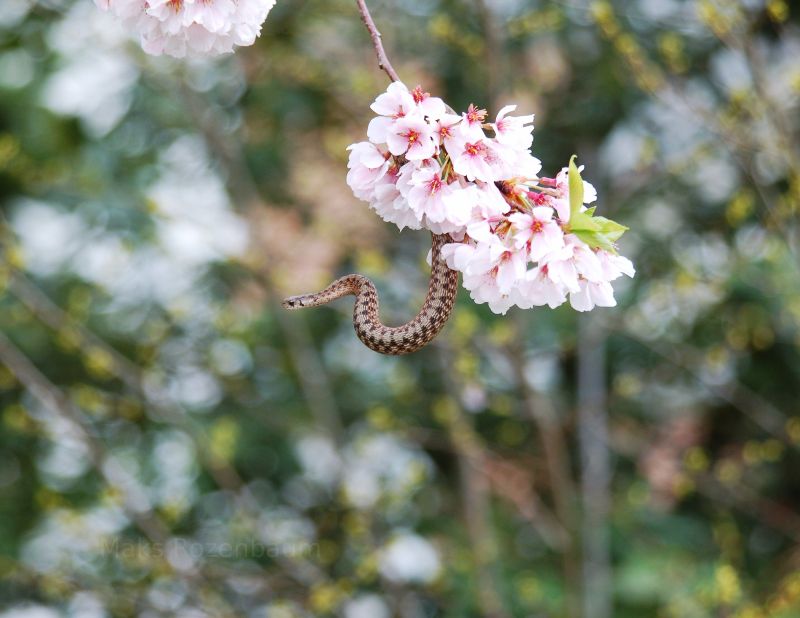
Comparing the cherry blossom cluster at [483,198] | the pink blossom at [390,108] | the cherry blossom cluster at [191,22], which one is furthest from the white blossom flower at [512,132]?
the cherry blossom cluster at [191,22]

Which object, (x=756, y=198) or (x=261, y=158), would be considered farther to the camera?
(x=261, y=158)

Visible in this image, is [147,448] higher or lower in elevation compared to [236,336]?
lower

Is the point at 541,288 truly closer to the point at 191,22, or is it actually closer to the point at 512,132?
the point at 512,132

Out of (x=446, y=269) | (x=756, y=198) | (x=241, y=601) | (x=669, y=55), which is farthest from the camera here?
(x=241, y=601)

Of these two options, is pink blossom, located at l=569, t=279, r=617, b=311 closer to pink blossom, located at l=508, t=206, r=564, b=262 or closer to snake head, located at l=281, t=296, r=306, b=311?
pink blossom, located at l=508, t=206, r=564, b=262

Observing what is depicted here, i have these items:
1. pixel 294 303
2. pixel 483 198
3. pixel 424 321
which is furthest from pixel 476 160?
pixel 294 303

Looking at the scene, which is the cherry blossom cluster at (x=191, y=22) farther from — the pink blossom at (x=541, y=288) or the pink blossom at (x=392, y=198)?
the pink blossom at (x=541, y=288)

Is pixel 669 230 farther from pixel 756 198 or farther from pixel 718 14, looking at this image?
pixel 718 14

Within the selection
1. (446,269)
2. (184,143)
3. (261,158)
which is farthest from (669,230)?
(446,269)
